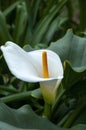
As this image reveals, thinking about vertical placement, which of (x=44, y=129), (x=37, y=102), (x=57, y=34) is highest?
(x=44, y=129)

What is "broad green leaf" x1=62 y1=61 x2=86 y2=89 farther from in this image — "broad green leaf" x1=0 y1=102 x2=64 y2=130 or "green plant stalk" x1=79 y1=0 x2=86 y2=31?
"green plant stalk" x1=79 y1=0 x2=86 y2=31

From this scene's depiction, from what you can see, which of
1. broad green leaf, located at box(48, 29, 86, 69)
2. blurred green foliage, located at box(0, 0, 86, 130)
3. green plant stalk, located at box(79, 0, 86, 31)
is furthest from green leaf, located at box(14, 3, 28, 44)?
broad green leaf, located at box(48, 29, 86, 69)

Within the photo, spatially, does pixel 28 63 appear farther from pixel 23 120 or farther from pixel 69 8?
pixel 69 8

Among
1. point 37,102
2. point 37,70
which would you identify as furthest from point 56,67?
point 37,102

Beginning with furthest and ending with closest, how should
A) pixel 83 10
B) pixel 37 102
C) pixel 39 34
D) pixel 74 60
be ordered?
pixel 83 10, pixel 39 34, pixel 37 102, pixel 74 60

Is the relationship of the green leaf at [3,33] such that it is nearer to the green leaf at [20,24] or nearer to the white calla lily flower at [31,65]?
the green leaf at [20,24]

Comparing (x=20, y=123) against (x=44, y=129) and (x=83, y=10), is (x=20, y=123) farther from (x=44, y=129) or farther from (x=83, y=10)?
(x=83, y=10)

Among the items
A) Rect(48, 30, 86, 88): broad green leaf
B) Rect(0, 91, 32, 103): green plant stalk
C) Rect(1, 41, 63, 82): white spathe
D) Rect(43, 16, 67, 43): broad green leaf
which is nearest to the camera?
Rect(1, 41, 63, 82): white spathe

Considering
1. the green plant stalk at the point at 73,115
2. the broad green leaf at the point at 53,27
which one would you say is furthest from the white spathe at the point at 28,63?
the broad green leaf at the point at 53,27
